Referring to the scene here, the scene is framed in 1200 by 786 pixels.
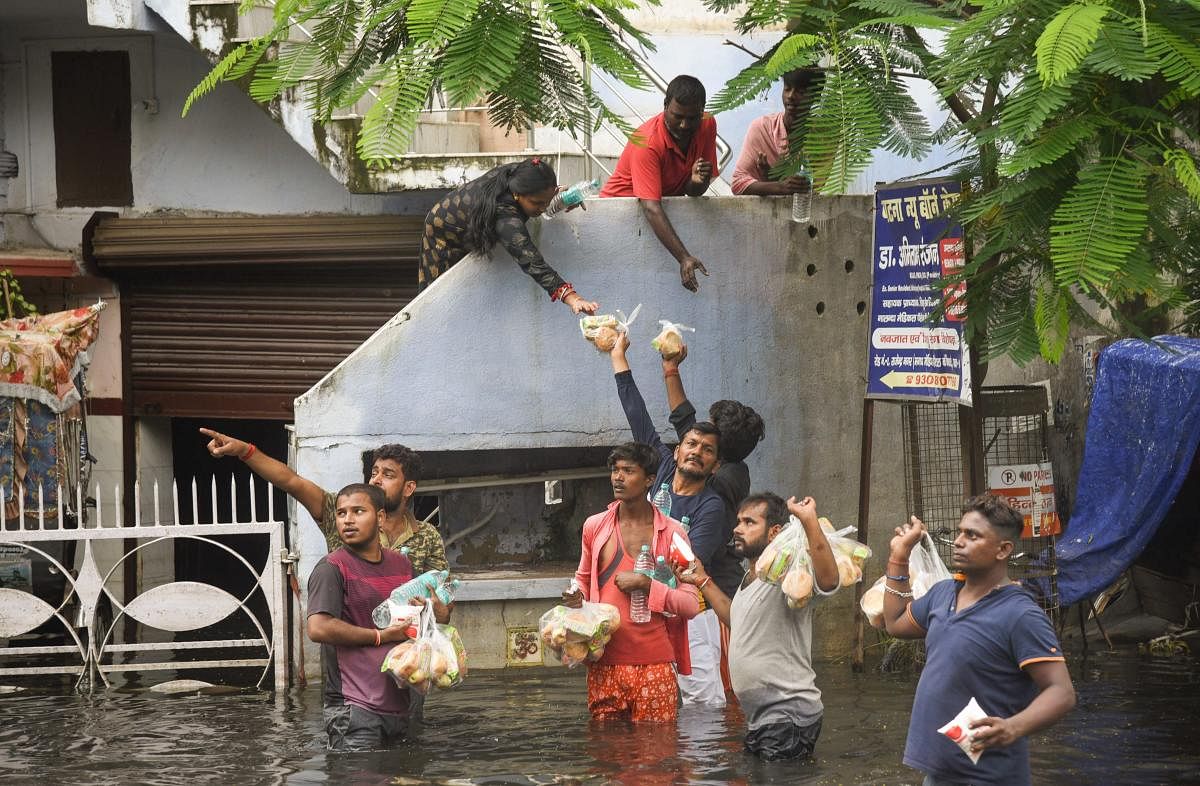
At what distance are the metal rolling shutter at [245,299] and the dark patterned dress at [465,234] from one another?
2.04 meters

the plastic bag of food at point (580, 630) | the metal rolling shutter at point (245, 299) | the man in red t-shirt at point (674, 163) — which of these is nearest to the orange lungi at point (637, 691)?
the plastic bag of food at point (580, 630)

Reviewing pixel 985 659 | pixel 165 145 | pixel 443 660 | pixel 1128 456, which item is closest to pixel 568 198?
pixel 443 660

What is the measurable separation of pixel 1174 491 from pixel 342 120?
6.08 metres

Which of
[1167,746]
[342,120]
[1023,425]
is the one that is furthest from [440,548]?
[1023,425]

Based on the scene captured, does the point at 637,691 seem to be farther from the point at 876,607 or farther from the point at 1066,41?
the point at 1066,41

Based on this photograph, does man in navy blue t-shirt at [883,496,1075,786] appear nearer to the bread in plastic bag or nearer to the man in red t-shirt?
the bread in plastic bag

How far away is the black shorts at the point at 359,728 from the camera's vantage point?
666cm

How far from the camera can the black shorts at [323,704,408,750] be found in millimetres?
6664

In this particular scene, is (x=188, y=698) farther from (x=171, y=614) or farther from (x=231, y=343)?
(x=231, y=343)

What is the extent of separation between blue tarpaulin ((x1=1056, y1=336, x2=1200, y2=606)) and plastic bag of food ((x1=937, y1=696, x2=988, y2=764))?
5.27 meters

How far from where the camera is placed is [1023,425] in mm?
10875

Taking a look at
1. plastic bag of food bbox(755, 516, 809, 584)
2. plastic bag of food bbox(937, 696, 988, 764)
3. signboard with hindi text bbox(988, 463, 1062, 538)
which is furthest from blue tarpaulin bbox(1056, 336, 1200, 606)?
plastic bag of food bbox(937, 696, 988, 764)

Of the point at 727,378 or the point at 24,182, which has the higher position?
the point at 24,182

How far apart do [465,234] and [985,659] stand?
519 cm
